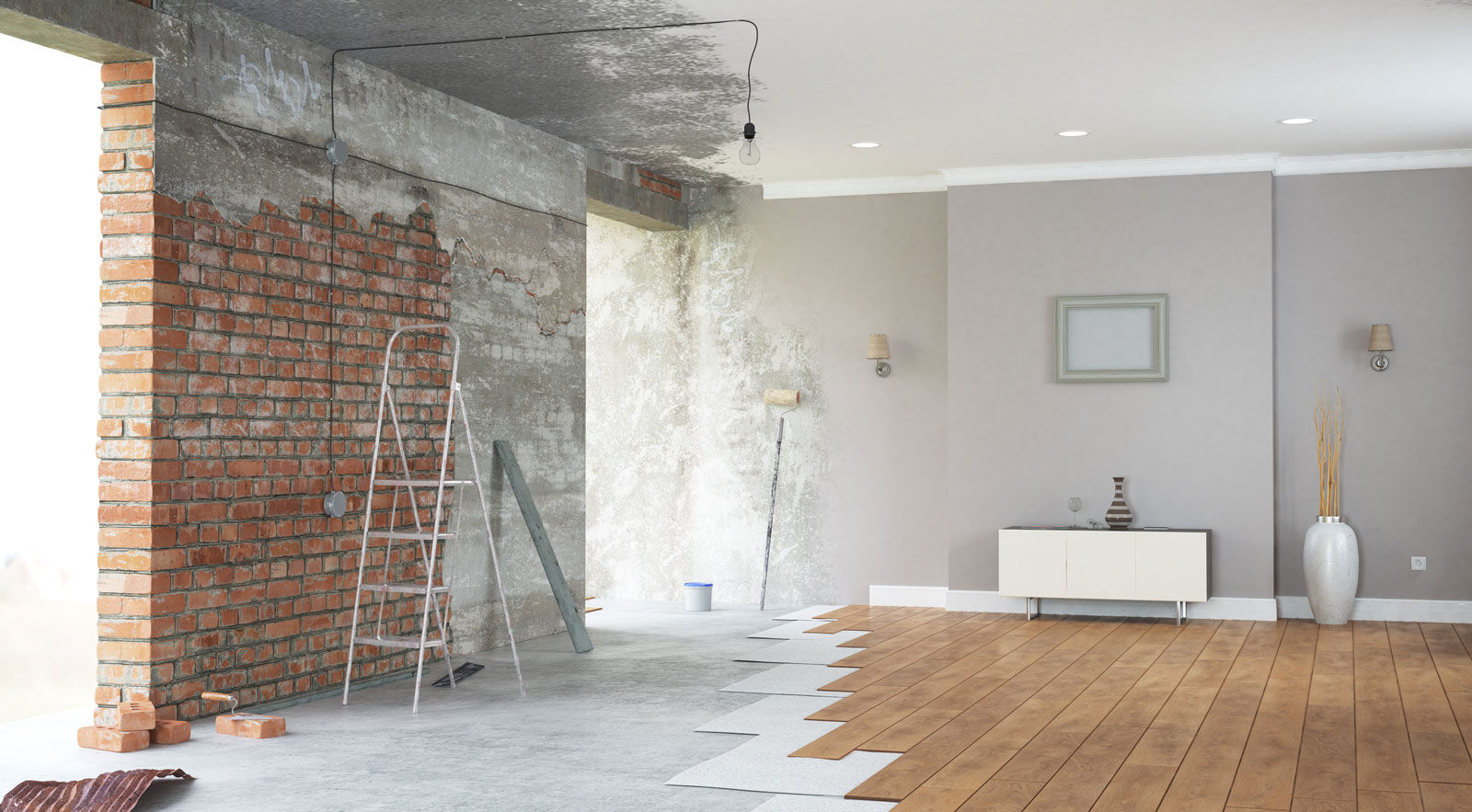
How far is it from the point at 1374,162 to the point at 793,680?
17.0ft

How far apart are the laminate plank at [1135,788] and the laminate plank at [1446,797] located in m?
0.73

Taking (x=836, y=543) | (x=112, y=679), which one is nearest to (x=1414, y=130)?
(x=836, y=543)

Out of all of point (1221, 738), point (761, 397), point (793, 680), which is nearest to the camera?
point (1221, 738)

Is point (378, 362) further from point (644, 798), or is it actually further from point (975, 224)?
point (975, 224)

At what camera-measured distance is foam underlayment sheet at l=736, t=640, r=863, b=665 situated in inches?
264

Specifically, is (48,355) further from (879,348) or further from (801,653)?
(879,348)

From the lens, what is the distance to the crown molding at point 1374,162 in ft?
26.9

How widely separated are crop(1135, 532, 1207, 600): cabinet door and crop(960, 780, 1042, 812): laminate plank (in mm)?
4278

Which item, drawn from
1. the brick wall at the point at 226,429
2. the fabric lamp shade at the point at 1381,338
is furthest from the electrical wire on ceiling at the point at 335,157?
the fabric lamp shade at the point at 1381,338

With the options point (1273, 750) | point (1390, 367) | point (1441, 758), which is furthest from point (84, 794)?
point (1390, 367)

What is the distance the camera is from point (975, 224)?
349 inches

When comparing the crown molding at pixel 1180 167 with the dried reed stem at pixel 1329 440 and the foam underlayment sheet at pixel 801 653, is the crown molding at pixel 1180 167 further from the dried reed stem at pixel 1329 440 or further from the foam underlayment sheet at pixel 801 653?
the foam underlayment sheet at pixel 801 653

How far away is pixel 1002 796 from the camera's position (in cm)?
401

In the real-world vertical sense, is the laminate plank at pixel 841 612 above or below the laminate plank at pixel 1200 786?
below
